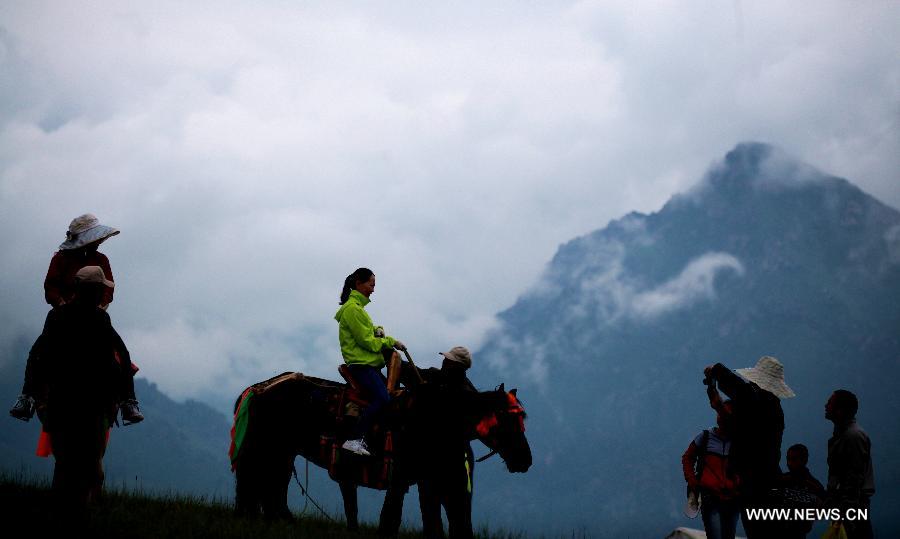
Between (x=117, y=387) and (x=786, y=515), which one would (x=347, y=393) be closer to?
(x=117, y=387)

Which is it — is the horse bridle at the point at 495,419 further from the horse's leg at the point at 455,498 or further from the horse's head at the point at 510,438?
the horse's leg at the point at 455,498

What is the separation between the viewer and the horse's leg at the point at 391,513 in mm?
8961

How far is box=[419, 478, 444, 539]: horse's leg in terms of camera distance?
7.82 m

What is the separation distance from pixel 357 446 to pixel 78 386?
13.5ft

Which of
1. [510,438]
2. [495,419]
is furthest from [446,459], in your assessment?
[510,438]

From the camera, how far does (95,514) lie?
7.93m

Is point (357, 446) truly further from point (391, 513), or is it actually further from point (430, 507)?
point (430, 507)

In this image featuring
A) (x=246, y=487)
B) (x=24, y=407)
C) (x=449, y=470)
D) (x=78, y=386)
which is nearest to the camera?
Result: (x=78, y=386)

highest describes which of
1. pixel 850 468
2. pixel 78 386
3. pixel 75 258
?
pixel 75 258

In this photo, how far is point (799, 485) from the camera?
26.7 feet

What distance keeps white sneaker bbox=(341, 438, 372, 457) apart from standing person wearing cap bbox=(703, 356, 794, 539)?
4534mm

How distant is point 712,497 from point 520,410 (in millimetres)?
2326

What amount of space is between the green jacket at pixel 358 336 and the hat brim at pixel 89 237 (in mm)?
2983

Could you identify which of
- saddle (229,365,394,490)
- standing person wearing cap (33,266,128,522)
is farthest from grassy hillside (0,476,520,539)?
saddle (229,365,394,490)
